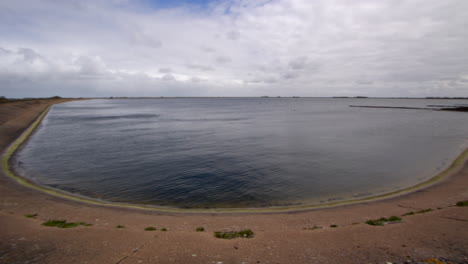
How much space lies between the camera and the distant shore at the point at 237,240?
6684mm

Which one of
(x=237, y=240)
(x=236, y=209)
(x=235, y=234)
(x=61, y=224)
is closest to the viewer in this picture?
(x=237, y=240)

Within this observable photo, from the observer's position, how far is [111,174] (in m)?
18.4

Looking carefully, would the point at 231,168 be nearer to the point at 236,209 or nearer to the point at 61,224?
the point at 236,209

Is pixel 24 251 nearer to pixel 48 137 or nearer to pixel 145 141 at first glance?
pixel 145 141

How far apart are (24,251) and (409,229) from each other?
12.2 meters

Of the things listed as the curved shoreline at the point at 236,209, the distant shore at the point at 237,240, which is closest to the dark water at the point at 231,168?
the curved shoreline at the point at 236,209

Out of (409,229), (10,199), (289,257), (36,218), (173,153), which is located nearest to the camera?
(289,257)

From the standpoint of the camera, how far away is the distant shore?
6684 mm

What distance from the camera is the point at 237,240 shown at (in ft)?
26.0

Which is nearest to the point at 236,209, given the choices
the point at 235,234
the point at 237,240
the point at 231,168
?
the point at 235,234

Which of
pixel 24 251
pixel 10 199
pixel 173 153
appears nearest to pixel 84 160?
pixel 173 153

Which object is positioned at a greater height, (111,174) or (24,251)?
(24,251)

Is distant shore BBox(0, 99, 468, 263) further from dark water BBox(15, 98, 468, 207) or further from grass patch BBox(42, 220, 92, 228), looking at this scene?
dark water BBox(15, 98, 468, 207)

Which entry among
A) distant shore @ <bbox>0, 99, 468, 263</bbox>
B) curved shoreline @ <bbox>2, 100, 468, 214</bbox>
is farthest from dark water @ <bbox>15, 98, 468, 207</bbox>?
distant shore @ <bbox>0, 99, 468, 263</bbox>
